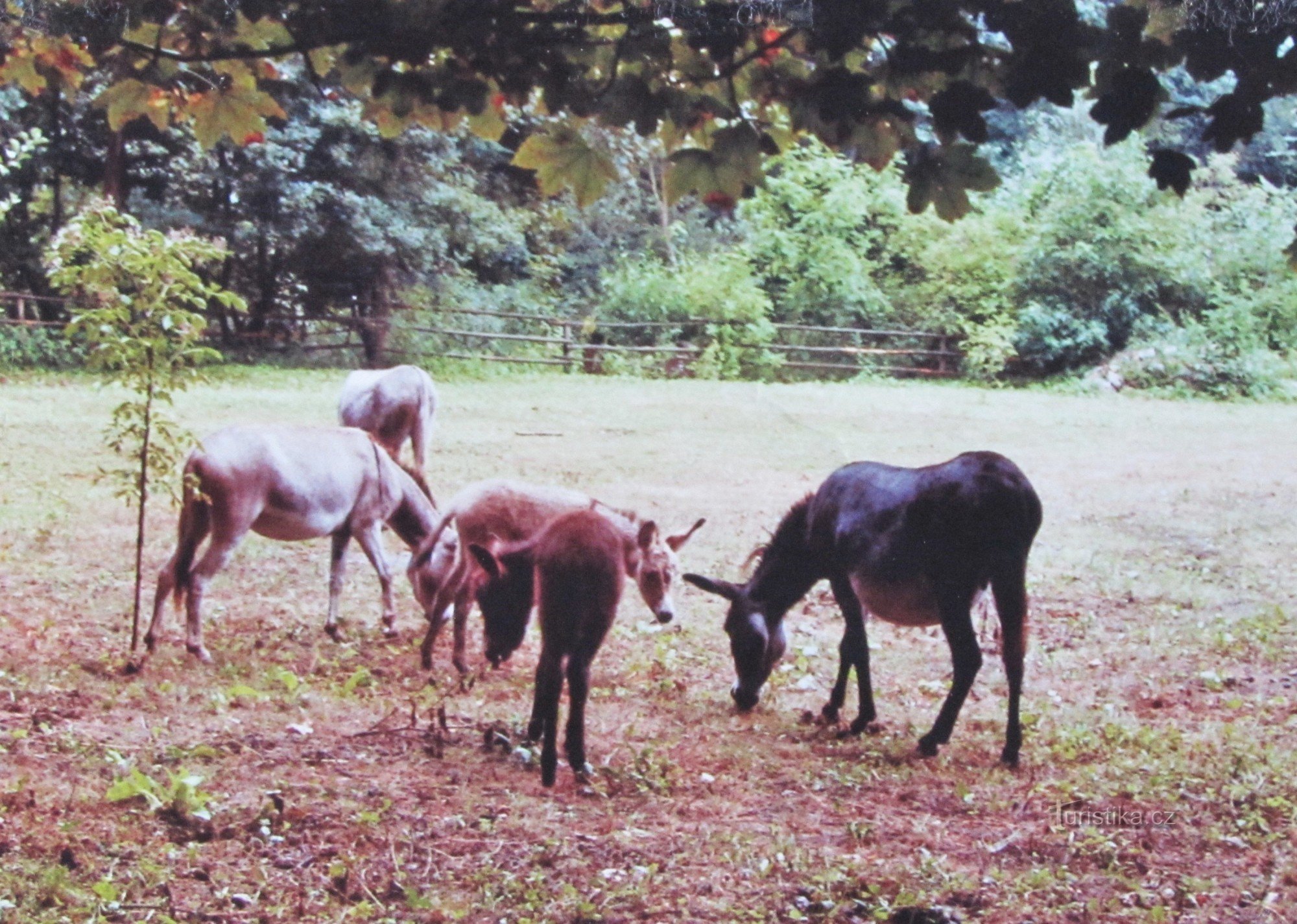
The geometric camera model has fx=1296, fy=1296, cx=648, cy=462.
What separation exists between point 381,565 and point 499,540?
124cm

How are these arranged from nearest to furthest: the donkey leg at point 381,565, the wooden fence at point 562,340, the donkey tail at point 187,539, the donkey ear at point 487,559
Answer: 1. the donkey ear at point 487,559
2. the donkey tail at point 187,539
3. the donkey leg at point 381,565
4. the wooden fence at point 562,340

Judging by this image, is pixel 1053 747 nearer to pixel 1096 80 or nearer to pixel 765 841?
pixel 765 841

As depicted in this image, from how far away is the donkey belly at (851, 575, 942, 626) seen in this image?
14.7 ft

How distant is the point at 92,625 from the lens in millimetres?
5516

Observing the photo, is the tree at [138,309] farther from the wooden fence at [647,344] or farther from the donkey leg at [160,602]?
the wooden fence at [647,344]

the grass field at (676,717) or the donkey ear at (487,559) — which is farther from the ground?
the donkey ear at (487,559)

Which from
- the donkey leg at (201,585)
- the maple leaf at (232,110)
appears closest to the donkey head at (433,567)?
the donkey leg at (201,585)

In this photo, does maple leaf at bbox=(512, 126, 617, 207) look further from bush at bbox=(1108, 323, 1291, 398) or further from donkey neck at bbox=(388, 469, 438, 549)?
bush at bbox=(1108, 323, 1291, 398)

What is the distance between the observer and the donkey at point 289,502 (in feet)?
17.2

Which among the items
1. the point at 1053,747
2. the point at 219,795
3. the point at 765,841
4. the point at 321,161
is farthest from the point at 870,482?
the point at 321,161

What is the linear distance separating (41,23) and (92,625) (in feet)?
11.7

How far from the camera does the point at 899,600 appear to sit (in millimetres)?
4555

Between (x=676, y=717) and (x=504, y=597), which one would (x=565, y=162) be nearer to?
(x=504, y=597)

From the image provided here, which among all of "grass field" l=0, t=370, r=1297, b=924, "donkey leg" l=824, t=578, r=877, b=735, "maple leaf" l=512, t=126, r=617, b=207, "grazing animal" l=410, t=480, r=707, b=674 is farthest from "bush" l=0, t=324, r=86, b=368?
"maple leaf" l=512, t=126, r=617, b=207
